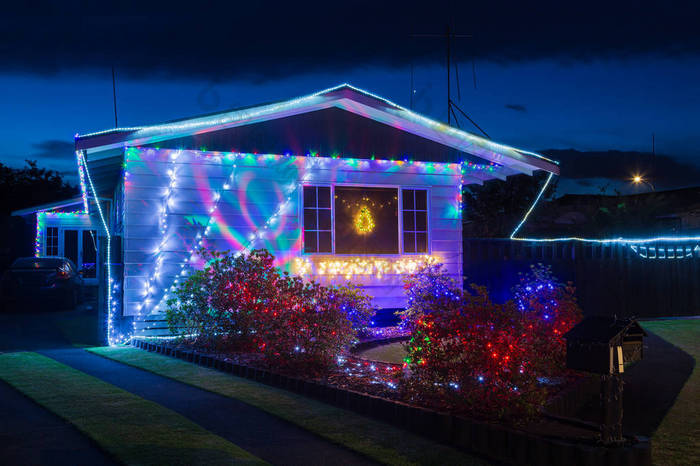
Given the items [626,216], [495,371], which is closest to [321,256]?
[495,371]

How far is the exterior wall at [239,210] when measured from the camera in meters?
11.6

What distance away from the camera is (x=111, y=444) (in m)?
5.05

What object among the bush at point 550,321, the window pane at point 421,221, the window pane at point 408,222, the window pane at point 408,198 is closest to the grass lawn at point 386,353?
the bush at point 550,321

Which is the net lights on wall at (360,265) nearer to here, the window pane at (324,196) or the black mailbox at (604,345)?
the window pane at (324,196)

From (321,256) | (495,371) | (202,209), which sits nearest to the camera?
(495,371)

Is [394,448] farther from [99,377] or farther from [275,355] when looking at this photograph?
[99,377]

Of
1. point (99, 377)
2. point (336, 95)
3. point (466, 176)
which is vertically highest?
point (336, 95)

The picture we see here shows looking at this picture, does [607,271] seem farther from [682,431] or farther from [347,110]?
[682,431]

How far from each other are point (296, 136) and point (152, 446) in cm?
832

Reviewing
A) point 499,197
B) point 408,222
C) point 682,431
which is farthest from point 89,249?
point 682,431

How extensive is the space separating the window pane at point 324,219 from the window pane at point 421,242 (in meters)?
1.90

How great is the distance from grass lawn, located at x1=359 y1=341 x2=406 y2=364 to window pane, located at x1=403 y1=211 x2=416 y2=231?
3201mm

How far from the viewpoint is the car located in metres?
18.3

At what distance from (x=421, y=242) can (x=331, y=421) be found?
8.07 m
